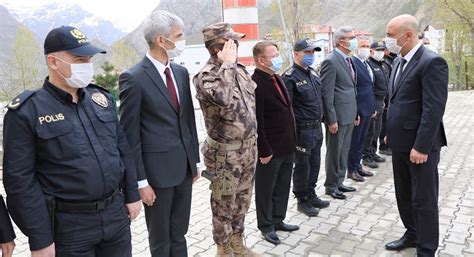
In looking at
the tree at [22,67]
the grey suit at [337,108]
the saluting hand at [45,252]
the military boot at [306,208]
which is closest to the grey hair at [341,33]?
the grey suit at [337,108]

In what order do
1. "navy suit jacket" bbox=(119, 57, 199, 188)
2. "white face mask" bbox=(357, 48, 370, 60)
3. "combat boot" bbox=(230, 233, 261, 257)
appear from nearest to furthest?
"navy suit jacket" bbox=(119, 57, 199, 188)
"combat boot" bbox=(230, 233, 261, 257)
"white face mask" bbox=(357, 48, 370, 60)

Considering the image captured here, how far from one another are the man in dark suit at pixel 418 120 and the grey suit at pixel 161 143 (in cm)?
170

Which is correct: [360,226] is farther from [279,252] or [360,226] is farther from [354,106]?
[354,106]

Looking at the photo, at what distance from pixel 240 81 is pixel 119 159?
125 centimetres

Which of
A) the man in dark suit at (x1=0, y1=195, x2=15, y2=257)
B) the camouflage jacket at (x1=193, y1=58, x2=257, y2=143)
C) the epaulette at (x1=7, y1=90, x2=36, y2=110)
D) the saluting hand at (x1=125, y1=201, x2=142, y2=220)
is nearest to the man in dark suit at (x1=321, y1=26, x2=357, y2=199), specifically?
the camouflage jacket at (x1=193, y1=58, x2=257, y2=143)

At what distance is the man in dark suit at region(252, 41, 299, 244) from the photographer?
362 cm

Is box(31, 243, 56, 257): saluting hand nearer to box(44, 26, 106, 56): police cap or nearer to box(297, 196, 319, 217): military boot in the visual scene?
box(44, 26, 106, 56): police cap

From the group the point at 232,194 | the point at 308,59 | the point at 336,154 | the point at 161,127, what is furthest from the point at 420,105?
the point at 161,127

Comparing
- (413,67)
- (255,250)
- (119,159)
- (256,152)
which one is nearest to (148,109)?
(119,159)

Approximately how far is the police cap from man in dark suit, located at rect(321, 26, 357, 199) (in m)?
3.24

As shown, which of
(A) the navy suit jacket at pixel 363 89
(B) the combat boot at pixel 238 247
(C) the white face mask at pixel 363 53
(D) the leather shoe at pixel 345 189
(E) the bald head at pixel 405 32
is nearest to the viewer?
(E) the bald head at pixel 405 32

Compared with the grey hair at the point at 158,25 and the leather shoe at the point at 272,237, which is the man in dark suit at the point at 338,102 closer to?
the leather shoe at the point at 272,237

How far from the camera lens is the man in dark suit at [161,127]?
2621 mm

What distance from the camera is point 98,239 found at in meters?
2.09
